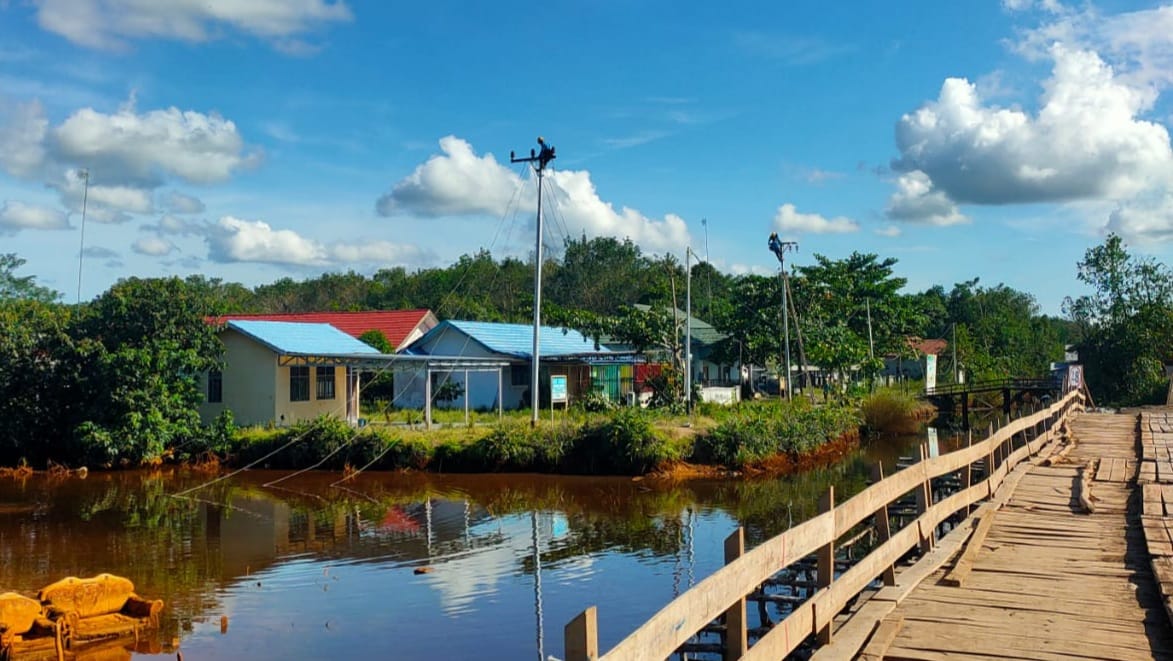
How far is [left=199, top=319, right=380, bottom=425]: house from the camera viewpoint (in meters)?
33.6

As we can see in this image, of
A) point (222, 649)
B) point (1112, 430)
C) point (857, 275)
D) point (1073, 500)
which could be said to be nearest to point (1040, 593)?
point (1073, 500)

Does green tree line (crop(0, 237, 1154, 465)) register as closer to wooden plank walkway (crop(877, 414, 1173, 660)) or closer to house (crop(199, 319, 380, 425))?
house (crop(199, 319, 380, 425))

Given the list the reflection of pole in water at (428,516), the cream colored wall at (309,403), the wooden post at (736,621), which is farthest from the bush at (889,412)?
the wooden post at (736,621)

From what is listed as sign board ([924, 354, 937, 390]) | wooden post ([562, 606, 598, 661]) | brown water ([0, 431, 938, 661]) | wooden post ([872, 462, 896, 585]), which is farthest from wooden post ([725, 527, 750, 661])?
sign board ([924, 354, 937, 390])

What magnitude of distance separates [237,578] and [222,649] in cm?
448

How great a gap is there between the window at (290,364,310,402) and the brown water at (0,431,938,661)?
465cm

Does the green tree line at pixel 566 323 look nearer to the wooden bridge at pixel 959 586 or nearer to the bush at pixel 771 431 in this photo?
the bush at pixel 771 431

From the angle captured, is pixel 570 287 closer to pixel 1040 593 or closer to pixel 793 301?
pixel 793 301

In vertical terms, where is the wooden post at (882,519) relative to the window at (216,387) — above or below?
below

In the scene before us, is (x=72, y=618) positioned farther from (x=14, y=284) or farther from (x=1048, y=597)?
(x=14, y=284)

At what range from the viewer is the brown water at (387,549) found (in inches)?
528

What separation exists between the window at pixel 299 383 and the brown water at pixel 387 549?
4.65 metres

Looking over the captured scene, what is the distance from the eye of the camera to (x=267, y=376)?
33.7 metres

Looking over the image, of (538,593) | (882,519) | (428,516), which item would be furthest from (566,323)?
(882,519)
